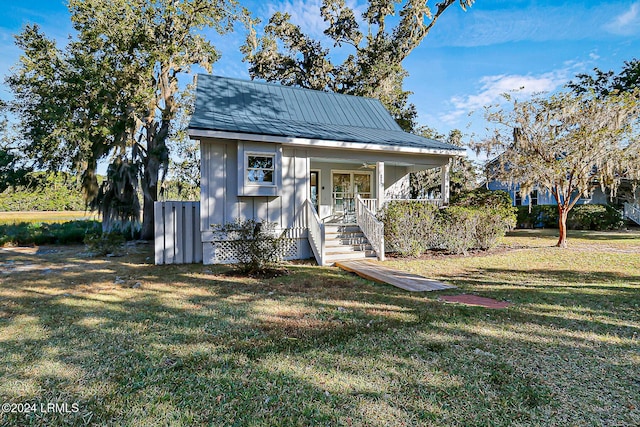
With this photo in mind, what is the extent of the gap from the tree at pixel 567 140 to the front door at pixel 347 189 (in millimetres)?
5043

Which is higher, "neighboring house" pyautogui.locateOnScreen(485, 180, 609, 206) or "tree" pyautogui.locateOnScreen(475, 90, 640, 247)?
"tree" pyautogui.locateOnScreen(475, 90, 640, 247)

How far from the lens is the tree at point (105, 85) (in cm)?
1102

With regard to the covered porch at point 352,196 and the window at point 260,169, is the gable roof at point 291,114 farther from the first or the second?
the window at point 260,169

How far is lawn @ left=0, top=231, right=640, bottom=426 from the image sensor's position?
2107 mm

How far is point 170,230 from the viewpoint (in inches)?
329

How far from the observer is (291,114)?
11.1 meters

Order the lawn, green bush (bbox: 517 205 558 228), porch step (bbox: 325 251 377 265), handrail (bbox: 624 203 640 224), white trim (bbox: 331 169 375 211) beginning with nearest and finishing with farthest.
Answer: the lawn < porch step (bbox: 325 251 377 265) < white trim (bbox: 331 169 375 211) < handrail (bbox: 624 203 640 224) < green bush (bbox: 517 205 558 228)

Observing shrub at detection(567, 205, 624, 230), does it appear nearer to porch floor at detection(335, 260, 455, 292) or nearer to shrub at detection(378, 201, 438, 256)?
shrub at detection(378, 201, 438, 256)

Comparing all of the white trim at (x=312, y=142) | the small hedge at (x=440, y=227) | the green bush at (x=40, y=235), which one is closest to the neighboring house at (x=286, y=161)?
the white trim at (x=312, y=142)

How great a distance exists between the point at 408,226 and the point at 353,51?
562 inches

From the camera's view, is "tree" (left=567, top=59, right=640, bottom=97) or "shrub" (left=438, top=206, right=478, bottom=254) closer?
"shrub" (left=438, top=206, right=478, bottom=254)

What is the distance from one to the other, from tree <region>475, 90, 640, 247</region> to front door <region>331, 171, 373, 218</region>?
16.5ft

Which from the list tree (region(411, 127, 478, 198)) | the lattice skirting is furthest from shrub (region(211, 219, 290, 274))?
tree (region(411, 127, 478, 198))

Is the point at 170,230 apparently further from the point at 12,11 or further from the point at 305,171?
the point at 12,11
